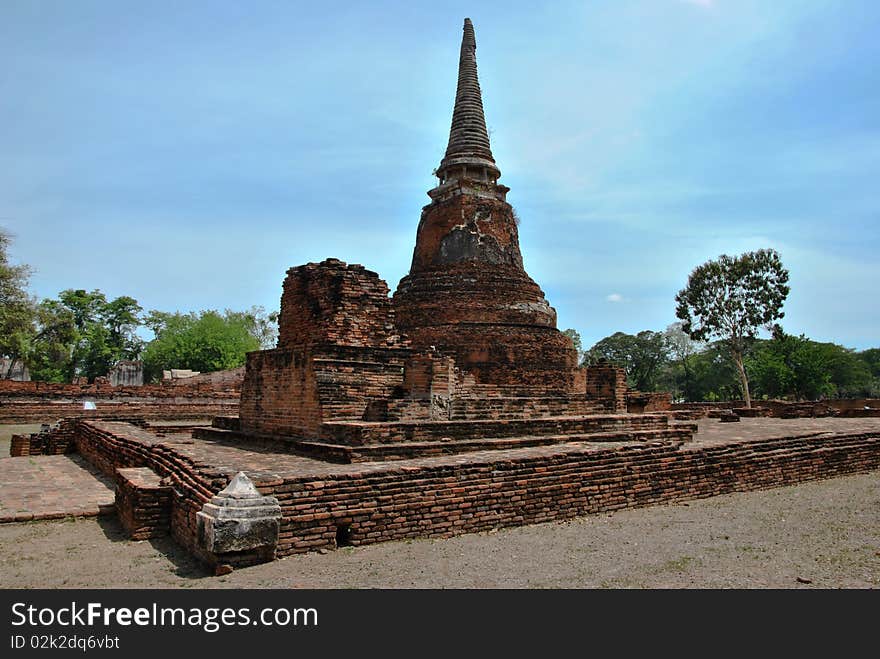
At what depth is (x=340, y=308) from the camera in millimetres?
9414

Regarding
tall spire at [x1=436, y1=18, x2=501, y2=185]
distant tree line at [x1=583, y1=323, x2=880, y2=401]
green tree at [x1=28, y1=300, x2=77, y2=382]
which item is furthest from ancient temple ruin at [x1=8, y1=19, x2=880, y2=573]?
distant tree line at [x1=583, y1=323, x2=880, y2=401]

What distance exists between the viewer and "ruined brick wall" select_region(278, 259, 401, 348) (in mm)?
9375

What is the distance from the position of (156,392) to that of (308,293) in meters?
15.7

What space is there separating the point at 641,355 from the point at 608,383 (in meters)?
41.8

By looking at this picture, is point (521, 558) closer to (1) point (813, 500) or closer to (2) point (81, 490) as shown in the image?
(1) point (813, 500)

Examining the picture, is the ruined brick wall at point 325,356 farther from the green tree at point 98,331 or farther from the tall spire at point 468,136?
the green tree at point 98,331

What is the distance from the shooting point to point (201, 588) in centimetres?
438

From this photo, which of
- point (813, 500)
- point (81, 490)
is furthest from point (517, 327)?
point (81, 490)

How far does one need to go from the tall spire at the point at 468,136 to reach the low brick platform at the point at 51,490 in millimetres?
11568

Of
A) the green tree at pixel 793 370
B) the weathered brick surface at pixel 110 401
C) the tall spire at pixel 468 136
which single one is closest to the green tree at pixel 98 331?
the weathered brick surface at pixel 110 401

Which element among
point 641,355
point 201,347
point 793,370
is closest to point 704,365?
point 641,355

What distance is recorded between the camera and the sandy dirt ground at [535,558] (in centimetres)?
455

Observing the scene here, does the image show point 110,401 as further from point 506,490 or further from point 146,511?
point 506,490

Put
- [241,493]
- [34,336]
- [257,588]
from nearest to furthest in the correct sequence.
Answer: [257,588], [241,493], [34,336]
